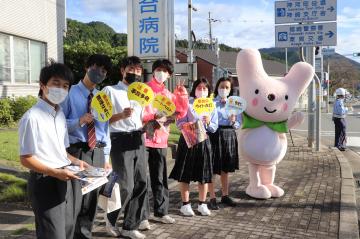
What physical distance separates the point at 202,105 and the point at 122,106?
3.87 ft

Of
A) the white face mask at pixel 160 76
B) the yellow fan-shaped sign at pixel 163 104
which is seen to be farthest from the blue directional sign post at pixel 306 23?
the yellow fan-shaped sign at pixel 163 104

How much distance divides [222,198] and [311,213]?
1215 mm

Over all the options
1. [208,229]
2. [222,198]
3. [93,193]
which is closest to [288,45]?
[222,198]

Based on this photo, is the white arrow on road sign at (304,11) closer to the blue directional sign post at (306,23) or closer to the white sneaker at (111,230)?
the blue directional sign post at (306,23)

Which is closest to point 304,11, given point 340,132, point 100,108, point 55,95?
point 340,132

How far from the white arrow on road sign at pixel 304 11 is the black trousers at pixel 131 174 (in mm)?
7594

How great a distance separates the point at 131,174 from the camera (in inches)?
165

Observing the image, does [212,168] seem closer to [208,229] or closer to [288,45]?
[208,229]

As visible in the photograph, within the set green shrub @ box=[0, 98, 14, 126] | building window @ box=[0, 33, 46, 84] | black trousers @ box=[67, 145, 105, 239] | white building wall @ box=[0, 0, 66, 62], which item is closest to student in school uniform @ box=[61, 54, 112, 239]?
black trousers @ box=[67, 145, 105, 239]

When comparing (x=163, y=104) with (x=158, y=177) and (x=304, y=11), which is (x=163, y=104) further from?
(x=304, y=11)

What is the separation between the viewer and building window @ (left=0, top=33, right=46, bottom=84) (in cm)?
1309

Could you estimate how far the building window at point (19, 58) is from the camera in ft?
42.9

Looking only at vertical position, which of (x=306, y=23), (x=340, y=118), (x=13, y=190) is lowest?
(x=13, y=190)

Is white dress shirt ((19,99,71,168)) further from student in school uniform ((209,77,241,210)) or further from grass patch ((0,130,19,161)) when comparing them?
grass patch ((0,130,19,161))
